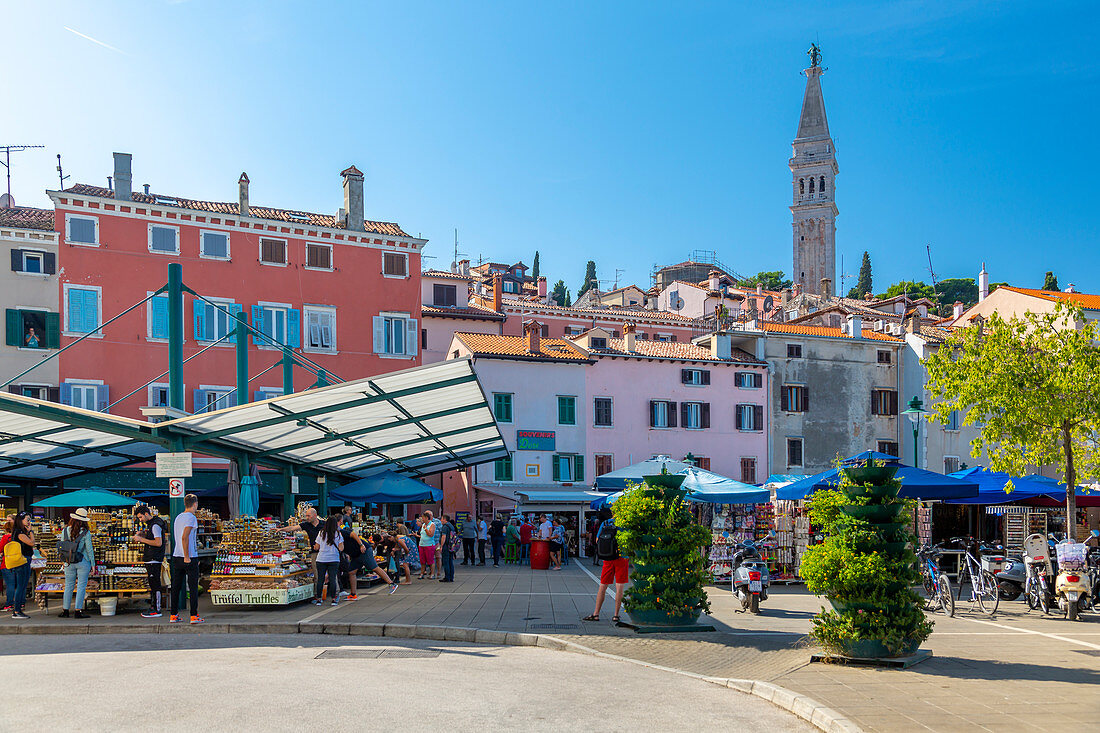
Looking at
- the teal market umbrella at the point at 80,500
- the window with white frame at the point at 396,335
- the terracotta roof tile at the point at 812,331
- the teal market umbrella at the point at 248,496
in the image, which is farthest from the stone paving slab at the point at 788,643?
the terracotta roof tile at the point at 812,331

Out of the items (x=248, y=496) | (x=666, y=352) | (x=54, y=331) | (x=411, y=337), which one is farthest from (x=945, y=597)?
(x=666, y=352)

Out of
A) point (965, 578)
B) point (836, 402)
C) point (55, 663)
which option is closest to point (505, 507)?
point (836, 402)

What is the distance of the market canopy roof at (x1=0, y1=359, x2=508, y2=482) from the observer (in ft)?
50.2

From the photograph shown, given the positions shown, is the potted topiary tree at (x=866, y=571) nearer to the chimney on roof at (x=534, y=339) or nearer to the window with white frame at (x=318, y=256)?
the window with white frame at (x=318, y=256)

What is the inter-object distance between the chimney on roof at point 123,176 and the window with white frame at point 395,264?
31.4ft

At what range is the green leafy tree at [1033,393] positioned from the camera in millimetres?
19453

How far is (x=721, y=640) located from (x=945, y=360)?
1156cm

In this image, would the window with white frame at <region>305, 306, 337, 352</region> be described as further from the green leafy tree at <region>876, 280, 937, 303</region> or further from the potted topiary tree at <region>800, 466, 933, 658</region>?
the green leafy tree at <region>876, 280, 937, 303</region>

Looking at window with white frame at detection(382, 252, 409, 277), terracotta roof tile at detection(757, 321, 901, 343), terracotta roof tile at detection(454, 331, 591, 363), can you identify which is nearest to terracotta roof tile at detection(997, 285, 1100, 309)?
terracotta roof tile at detection(757, 321, 901, 343)

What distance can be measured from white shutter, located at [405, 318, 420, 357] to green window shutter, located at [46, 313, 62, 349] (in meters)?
12.3

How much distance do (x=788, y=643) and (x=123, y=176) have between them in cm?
3183

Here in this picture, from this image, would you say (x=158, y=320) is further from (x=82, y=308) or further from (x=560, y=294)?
(x=560, y=294)

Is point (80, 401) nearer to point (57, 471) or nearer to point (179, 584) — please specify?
point (57, 471)

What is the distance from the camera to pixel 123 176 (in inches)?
1420
